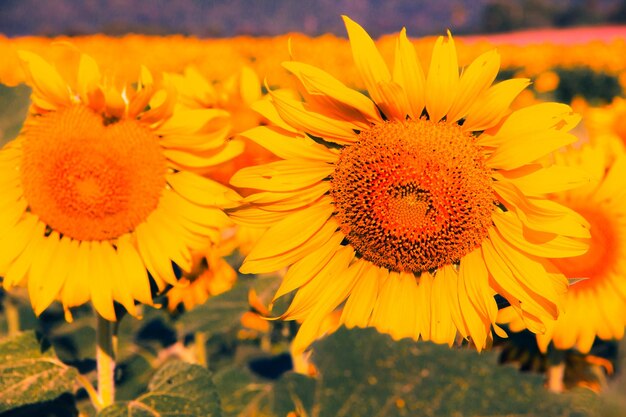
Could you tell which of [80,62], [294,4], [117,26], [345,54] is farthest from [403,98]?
[294,4]

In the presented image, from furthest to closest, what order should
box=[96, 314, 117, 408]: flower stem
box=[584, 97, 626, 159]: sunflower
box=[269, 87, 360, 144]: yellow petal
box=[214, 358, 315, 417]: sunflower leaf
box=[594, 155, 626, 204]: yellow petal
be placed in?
box=[584, 97, 626, 159]: sunflower < box=[214, 358, 315, 417]: sunflower leaf < box=[594, 155, 626, 204]: yellow petal < box=[96, 314, 117, 408]: flower stem < box=[269, 87, 360, 144]: yellow petal

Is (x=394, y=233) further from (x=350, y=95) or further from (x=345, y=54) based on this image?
(x=345, y=54)

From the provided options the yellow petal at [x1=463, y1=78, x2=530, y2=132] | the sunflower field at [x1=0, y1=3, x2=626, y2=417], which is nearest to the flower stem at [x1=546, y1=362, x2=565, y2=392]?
the sunflower field at [x1=0, y1=3, x2=626, y2=417]

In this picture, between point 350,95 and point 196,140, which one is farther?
point 196,140

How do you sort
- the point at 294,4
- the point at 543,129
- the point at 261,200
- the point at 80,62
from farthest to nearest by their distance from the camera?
the point at 294,4 < the point at 80,62 < the point at 261,200 < the point at 543,129

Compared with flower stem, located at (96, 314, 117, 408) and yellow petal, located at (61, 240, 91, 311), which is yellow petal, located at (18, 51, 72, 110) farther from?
flower stem, located at (96, 314, 117, 408)

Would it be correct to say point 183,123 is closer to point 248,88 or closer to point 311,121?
point 311,121
